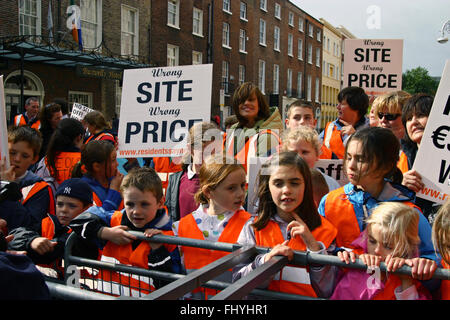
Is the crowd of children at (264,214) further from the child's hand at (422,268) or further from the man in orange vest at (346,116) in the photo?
the man in orange vest at (346,116)

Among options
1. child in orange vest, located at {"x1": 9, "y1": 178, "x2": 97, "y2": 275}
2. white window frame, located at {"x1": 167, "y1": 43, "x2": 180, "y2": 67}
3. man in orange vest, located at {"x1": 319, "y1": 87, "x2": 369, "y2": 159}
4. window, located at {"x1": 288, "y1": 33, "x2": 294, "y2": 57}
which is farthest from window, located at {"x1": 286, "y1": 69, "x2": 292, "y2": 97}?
child in orange vest, located at {"x1": 9, "y1": 178, "x2": 97, "y2": 275}

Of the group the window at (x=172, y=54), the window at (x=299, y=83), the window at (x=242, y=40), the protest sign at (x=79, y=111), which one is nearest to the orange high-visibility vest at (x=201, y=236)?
the protest sign at (x=79, y=111)

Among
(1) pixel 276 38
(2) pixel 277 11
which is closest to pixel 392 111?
(1) pixel 276 38

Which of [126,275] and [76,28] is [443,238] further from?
[76,28]

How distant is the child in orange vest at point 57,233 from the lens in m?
2.65

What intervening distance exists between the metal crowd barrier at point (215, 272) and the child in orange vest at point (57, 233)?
21 centimetres

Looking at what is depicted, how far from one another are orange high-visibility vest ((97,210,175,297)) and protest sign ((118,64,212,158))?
50.0 inches

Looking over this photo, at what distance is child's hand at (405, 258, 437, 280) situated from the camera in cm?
171

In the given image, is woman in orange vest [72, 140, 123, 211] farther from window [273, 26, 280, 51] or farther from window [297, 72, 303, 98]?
window [297, 72, 303, 98]

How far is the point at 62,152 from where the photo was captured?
14.4 ft

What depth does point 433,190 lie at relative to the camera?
102 inches
